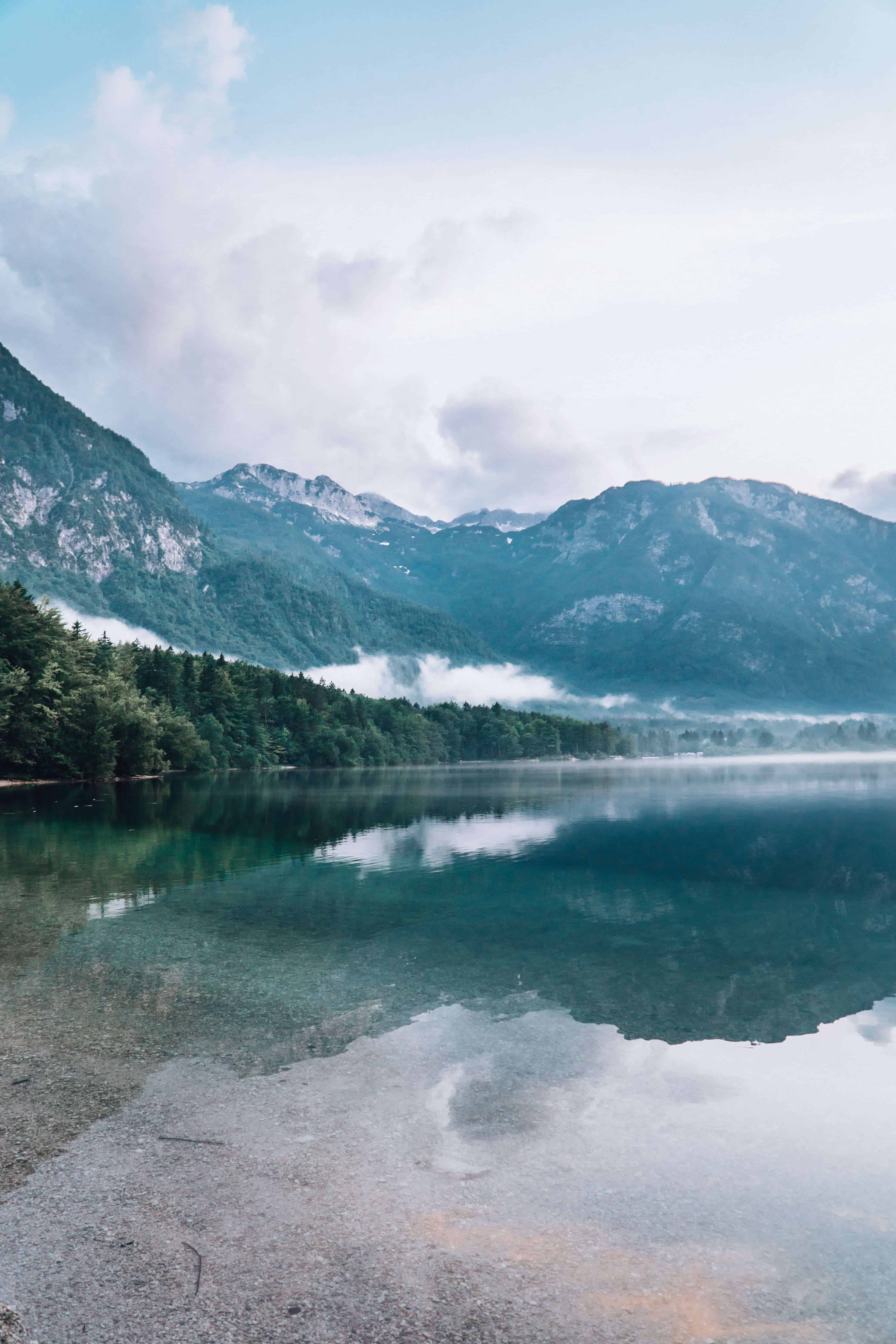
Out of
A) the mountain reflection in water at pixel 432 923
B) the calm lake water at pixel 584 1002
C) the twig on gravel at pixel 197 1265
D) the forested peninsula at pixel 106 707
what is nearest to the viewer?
the twig on gravel at pixel 197 1265

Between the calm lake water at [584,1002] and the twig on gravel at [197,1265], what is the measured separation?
323cm

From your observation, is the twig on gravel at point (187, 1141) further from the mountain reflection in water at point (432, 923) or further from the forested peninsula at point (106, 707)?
the forested peninsula at point (106, 707)

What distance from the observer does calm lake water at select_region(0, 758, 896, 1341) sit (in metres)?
8.97

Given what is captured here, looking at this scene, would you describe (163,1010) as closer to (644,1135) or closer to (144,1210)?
(144,1210)

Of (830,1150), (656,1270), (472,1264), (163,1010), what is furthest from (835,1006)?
(163,1010)

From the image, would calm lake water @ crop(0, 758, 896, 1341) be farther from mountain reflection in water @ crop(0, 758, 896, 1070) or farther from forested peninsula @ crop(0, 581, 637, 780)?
forested peninsula @ crop(0, 581, 637, 780)

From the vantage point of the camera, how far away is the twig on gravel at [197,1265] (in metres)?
7.26

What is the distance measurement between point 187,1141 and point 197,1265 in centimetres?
272

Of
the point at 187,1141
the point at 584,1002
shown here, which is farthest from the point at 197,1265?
the point at 584,1002

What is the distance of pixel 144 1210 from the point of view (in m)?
8.60

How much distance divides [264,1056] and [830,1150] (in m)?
8.74

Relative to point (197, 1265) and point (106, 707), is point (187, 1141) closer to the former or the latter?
point (197, 1265)

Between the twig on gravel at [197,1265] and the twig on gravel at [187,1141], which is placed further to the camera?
the twig on gravel at [187,1141]

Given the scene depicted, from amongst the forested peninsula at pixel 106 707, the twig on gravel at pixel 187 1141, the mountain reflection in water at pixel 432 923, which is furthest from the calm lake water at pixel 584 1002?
the forested peninsula at pixel 106 707
